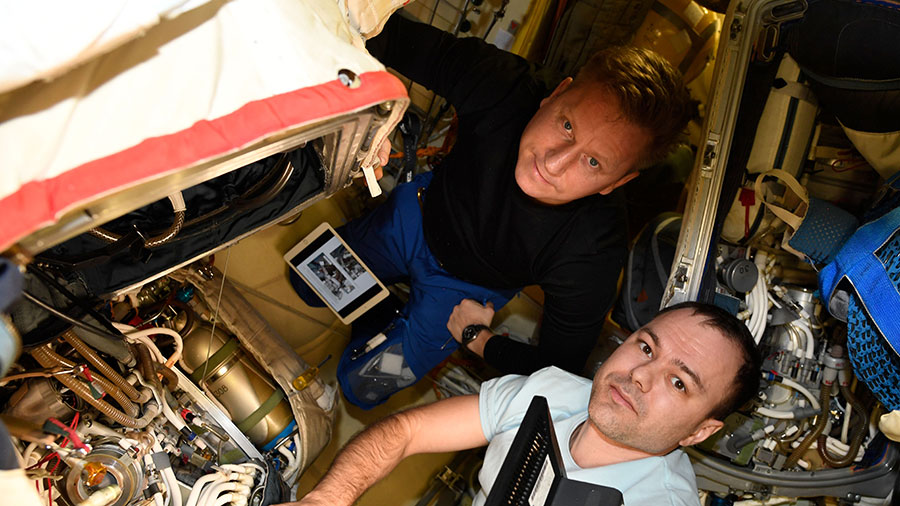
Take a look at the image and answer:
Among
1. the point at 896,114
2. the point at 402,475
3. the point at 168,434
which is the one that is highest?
the point at 168,434

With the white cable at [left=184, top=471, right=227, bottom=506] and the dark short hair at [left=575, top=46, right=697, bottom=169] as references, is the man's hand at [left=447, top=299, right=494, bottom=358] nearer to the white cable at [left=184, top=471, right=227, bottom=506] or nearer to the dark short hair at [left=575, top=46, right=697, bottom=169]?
the dark short hair at [left=575, top=46, right=697, bottom=169]

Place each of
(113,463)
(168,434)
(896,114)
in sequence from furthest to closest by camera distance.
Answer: (896,114)
(168,434)
(113,463)

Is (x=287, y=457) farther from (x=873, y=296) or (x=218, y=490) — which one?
(x=873, y=296)

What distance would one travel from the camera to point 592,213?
2068mm

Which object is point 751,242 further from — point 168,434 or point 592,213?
point 168,434

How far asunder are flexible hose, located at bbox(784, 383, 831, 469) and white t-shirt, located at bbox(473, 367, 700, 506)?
0.65 metres

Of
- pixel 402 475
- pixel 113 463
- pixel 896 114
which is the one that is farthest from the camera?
pixel 402 475

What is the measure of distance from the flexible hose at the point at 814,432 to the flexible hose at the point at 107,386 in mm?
2183

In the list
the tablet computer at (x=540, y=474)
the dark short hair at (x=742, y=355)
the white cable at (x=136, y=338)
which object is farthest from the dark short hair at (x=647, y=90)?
the white cable at (x=136, y=338)

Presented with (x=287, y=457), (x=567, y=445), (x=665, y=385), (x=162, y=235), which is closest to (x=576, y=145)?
(x=665, y=385)

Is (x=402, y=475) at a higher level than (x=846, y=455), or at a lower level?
higher

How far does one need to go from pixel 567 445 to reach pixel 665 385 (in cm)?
34

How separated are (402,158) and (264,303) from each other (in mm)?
861

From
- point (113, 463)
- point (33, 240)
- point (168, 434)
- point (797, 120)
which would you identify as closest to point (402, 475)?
point (168, 434)
